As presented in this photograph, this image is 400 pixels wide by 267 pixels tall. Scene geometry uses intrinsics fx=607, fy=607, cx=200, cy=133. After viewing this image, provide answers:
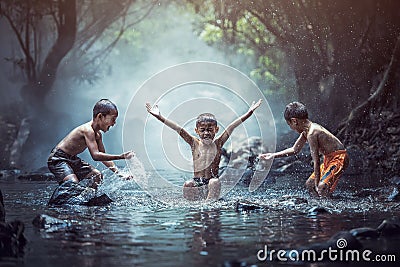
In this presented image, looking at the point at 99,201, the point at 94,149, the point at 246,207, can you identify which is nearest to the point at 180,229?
the point at 246,207

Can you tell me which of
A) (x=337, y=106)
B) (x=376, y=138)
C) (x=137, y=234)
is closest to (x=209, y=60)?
(x=337, y=106)

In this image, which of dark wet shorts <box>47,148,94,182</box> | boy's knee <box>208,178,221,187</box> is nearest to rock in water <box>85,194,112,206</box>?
dark wet shorts <box>47,148,94,182</box>

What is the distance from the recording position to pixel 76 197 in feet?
18.9

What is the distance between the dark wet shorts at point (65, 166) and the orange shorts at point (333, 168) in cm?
249

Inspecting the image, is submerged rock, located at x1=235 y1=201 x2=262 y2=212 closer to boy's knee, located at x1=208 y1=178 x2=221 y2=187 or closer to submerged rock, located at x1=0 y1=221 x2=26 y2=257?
boy's knee, located at x1=208 y1=178 x2=221 y2=187

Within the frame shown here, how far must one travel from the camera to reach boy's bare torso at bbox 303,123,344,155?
20.6 feet

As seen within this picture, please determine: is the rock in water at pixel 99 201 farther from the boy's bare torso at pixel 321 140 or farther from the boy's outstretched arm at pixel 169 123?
the boy's bare torso at pixel 321 140

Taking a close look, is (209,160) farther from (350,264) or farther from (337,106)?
(337,106)

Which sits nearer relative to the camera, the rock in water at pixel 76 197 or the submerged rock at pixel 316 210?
the submerged rock at pixel 316 210

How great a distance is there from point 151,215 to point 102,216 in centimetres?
40

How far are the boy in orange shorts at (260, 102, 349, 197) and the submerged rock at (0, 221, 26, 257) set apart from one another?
3.02m

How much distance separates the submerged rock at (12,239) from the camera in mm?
3438

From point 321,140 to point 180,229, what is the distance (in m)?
2.64

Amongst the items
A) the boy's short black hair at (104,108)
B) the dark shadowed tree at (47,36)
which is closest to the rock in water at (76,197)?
the boy's short black hair at (104,108)
